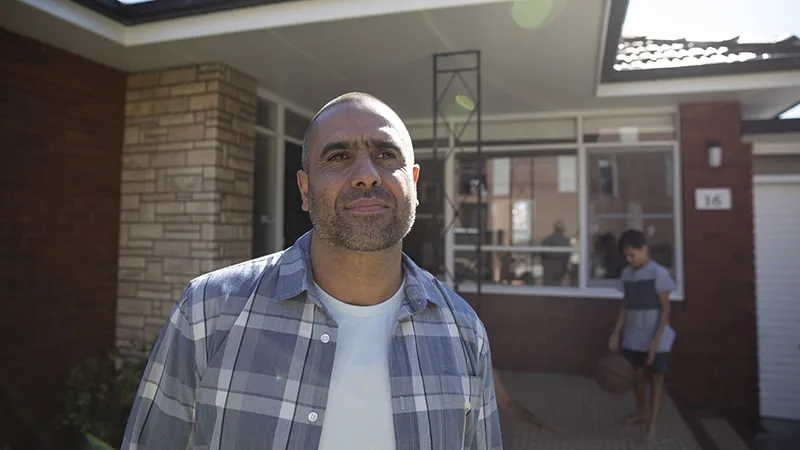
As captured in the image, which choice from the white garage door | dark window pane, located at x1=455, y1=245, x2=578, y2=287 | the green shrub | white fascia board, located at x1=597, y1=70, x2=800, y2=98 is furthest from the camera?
dark window pane, located at x1=455, y1=245, x2=578, y2=287

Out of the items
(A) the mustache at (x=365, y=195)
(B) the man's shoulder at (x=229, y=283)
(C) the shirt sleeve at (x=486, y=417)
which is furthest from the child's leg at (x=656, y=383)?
(B) the man's shoulder at (x=229, y=283)

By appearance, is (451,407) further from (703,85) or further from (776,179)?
(776,179)

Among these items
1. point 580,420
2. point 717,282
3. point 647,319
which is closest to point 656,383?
point 647,319

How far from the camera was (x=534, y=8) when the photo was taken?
3359 millimetres

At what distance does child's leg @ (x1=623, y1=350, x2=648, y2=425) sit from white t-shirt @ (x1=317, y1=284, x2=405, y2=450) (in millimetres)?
3735

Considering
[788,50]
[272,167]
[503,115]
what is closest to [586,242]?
[503,115]

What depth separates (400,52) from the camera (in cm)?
418

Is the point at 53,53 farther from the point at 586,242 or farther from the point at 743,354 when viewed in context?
the point at 743,354

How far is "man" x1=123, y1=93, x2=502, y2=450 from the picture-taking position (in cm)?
127

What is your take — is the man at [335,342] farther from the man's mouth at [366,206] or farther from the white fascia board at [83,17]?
the white fascia board at [83,17]

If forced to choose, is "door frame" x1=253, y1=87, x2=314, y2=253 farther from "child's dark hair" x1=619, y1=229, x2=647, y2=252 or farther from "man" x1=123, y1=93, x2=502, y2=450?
"man" x1=123, y1=93, x2=502, y2=450

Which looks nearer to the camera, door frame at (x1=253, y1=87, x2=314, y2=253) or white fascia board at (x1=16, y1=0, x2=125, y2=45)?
white fascia board at (x1=16, y1=0, x2=125, y2=45)

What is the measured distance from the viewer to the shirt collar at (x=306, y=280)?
4.59ft

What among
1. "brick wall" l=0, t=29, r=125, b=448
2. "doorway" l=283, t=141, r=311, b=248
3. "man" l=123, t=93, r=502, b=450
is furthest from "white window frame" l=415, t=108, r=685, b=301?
"man" l=123, t=93, r=502, b=450
